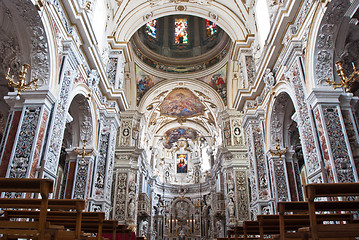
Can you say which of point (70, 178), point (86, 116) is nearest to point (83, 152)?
point (70, 178)

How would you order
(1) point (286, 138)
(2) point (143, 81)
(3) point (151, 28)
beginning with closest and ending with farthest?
(1) point (286, 138), (2) point (143, 81), (3) point (151, 28)

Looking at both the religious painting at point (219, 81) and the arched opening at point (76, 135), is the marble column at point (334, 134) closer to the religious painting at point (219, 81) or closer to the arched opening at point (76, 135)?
the arched opening at point (76, 135)

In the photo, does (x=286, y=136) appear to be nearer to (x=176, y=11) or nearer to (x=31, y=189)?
(x=176, y=11)

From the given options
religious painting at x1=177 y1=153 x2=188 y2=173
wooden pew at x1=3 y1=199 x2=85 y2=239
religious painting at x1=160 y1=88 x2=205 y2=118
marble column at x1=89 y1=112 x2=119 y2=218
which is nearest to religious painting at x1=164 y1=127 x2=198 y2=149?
religious painting at x1=177 y1=153 x2=188 y2=173

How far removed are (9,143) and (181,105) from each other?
57.2 feet

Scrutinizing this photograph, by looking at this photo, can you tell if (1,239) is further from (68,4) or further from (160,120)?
(160,120)

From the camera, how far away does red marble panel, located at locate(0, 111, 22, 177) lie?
6.18m

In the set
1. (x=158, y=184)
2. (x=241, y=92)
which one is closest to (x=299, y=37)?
(x=241, y=92)

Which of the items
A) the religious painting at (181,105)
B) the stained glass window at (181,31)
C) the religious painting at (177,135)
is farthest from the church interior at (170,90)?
the religious painting at (177,135)

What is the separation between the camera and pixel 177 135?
29.2m

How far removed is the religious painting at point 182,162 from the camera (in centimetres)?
3004

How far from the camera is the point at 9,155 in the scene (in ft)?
20.6

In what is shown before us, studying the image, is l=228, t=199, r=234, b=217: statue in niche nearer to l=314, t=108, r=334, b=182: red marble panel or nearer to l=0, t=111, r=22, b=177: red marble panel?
l=314, t=108, r=334, b=182: red marble panel

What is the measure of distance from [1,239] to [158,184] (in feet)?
74.5
